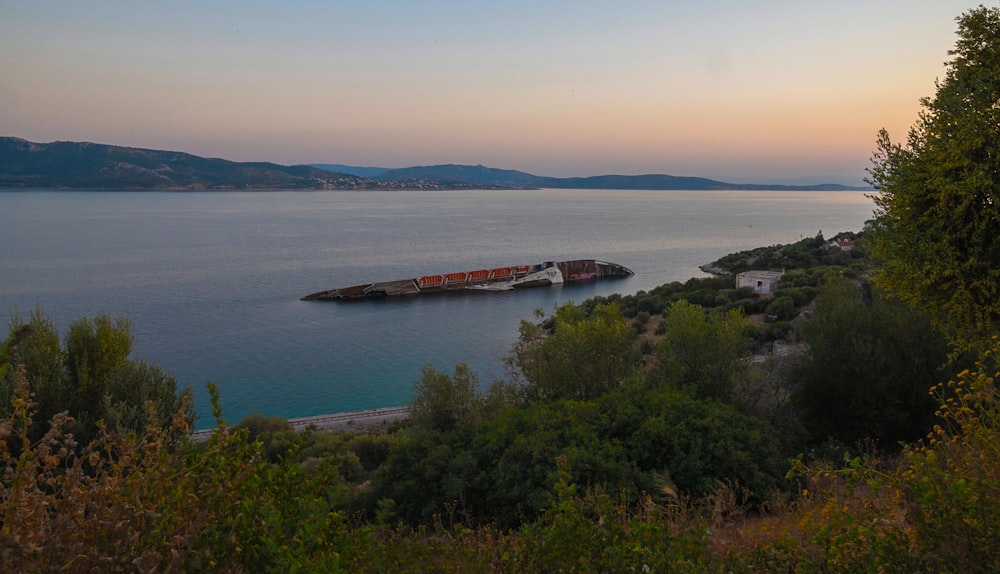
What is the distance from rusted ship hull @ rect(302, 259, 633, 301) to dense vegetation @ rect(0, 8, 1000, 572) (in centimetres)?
2894

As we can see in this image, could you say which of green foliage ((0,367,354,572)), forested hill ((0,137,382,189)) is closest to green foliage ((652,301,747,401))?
green foliage ((0,367,354,572))

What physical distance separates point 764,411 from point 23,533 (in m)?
13.4

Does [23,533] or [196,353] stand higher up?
[23,533]

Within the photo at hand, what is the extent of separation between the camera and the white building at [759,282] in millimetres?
39031

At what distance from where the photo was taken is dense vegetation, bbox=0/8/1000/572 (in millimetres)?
2580

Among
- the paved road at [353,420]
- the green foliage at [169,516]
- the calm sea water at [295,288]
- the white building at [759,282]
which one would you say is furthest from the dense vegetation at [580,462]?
the white building at [759,282]

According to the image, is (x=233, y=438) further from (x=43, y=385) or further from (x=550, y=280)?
(x=550, y=280)

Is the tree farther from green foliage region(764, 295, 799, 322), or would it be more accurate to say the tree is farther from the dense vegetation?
green foliage region(764, 295, 799, 322)

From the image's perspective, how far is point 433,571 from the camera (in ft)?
11.6

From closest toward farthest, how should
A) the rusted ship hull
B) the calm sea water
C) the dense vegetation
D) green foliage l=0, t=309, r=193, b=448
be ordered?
the dense vegetation
green foliage l=0, t=309, r=193, b=448
the calm sea water
the rusted ship hull

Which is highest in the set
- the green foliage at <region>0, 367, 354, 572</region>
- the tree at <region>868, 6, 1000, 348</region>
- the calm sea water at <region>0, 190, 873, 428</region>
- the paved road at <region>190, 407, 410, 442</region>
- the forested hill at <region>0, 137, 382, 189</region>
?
the forested hill at <region>0, 137, 382, 189</region>

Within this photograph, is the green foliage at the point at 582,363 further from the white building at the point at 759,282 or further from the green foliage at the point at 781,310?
the white building at the point at 759,282

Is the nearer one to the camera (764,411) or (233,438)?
(233,438)

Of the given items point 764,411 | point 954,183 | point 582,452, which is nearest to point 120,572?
point 582,452
